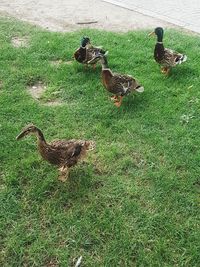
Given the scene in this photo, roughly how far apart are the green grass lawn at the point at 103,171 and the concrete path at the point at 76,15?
63.4 inches

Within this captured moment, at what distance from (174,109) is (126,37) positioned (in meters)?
2.63

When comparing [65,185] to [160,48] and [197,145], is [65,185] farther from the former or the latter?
[160,48]

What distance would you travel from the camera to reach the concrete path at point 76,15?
8.52 meters

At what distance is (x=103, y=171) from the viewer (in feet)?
15.3

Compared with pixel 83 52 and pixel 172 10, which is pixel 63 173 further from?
pixel 172 10

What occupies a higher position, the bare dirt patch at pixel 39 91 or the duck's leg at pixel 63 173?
the duck's leg at pixel 63 173

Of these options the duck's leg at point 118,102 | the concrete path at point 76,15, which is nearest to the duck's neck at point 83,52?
the duck's leg at point 118,102

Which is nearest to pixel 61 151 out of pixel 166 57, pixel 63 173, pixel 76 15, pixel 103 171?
pixel 63 173

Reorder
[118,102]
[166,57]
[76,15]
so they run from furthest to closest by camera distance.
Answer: [76,15]
[166,57]
[118,102]

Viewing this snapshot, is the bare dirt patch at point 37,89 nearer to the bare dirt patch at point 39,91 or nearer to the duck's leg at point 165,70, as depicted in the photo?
the bare dirt patch at point 39,91

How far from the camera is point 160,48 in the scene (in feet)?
21.1

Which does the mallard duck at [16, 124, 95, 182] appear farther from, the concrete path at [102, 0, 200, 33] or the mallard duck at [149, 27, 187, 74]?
the concrete path at [102, 0, 200, 33]

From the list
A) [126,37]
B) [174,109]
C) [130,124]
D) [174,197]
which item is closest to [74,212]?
[174,197]

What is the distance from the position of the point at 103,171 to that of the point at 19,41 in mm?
4066
